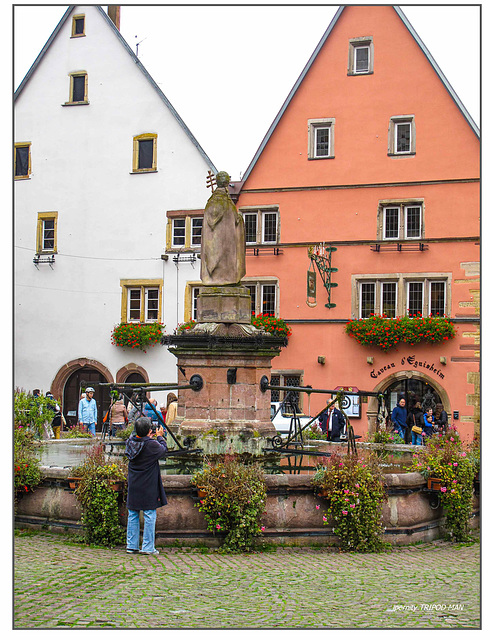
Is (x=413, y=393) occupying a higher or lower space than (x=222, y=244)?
lower

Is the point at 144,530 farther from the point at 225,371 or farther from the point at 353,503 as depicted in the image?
the point at 225,371

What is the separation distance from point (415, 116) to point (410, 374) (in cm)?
754

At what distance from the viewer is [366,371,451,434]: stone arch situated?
81.3 ft

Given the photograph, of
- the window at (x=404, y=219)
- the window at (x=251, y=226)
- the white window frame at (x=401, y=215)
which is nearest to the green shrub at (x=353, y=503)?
the white window frame at (x=401, y=215)

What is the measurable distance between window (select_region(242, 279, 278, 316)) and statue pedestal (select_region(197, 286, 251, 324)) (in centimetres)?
1518

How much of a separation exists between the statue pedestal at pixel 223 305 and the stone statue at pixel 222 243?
0.15 m

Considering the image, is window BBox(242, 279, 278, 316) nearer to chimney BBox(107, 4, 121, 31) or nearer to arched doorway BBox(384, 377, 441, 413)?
arched doorway BBox(384, 377, 441, 413)

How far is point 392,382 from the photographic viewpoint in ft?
84.0

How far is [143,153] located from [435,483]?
2032cm

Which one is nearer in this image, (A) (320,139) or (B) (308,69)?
(B) (308,69)

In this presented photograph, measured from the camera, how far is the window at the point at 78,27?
28297 millimetres

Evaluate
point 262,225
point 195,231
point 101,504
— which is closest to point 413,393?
point 262,225

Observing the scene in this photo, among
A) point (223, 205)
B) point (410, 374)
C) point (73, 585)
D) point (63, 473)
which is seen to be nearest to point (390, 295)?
point (410, 374)

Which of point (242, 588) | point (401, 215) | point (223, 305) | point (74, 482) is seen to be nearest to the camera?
point (242, 588)
